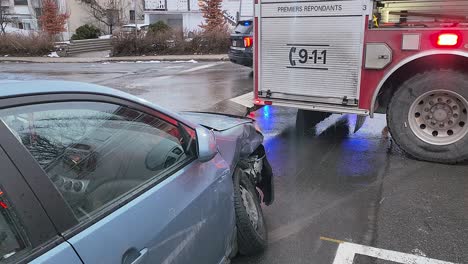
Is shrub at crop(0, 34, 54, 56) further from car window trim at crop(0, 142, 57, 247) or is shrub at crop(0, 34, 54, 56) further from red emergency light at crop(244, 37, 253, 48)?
car window trim at crop(0, 142, 57, 247)

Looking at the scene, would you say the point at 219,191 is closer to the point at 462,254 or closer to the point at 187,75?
the point at 462,254

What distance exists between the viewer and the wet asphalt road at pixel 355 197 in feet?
11.4

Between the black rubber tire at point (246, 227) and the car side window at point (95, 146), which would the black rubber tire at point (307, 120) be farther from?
the car side window at point (95, 146)

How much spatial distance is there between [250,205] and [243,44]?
424 inches

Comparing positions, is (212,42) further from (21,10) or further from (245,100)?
(21,10)

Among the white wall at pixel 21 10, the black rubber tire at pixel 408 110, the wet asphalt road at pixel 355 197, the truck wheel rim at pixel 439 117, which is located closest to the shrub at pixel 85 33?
the white wall at pixel 21 10

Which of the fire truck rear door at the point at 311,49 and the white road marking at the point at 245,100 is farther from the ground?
the fire truck rear door at the point at 311,49

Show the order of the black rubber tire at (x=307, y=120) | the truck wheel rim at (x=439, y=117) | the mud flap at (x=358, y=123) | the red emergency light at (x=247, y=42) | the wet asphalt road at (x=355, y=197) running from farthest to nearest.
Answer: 1. the red emergency light at (x=247, y=42)
2. the black rubber tire at (x=307, y=120)
3. the mud flap at (x=358, y=123)
4. the truck wheel rim at (x=439, y=117)
5. the wet asphalt road at (x=355, y=197)

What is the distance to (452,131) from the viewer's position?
523cm

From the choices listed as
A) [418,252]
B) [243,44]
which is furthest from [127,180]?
[243,44]

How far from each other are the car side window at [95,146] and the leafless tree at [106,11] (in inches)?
1592

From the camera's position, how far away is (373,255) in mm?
3320

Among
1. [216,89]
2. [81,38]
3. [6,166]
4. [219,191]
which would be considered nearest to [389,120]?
[219,191]

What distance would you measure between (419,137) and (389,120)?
40 cm
